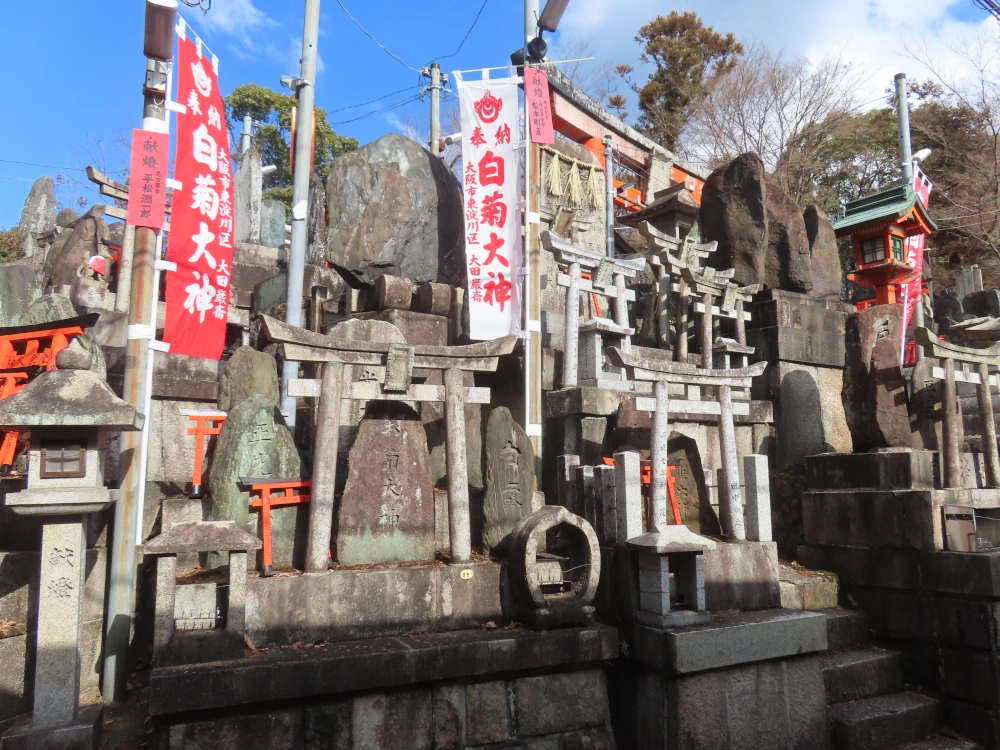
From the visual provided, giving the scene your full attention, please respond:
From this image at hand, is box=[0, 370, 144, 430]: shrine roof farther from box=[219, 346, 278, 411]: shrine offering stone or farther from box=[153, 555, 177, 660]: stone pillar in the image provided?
box=[219, 346, 278, 411]: shrine offering stone

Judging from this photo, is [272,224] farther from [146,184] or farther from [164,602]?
[164,602]

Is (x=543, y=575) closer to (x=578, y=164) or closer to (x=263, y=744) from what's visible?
(x=263, y=744)

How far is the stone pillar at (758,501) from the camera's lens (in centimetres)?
709

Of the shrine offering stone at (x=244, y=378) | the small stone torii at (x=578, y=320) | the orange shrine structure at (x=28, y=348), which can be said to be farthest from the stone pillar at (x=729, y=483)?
the orange shrine structure at (x=28, y=348)

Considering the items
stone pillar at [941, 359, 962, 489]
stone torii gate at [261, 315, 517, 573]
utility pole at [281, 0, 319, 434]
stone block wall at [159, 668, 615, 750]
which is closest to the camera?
stone block wall at [159, 668, 615, 750]

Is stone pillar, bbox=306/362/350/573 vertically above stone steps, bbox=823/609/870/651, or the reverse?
stone pillar, bbox=306/362/350/573

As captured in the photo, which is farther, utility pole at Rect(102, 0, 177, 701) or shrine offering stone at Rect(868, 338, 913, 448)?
shrine offering stone at Rect(868, 338, 913, 448)

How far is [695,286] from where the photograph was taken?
1012 centimetres

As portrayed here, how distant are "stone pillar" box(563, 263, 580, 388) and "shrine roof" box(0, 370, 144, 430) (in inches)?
215

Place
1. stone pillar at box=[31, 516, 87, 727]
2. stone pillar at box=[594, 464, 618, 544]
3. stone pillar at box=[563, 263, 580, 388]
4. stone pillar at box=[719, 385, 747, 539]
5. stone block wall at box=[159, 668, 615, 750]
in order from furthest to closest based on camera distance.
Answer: stone pillar at box=[563, 263, 580, 388] < stone pillar at box=[719, 385, 747, 539] < stone pillar at box=[594, 464, 618, 544] < stone pillar at box=[31, 516, 87, 727] < stone block wall at box=[159, 668, 615, 750]

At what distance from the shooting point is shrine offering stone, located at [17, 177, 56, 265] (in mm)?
19966

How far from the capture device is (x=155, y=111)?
240 inches

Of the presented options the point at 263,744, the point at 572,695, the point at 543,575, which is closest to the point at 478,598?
the point at 543,575

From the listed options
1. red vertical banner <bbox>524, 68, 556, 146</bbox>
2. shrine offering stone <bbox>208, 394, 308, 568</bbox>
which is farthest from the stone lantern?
red vertical banner <bbox>524, 68, 556, 146</bbox>
